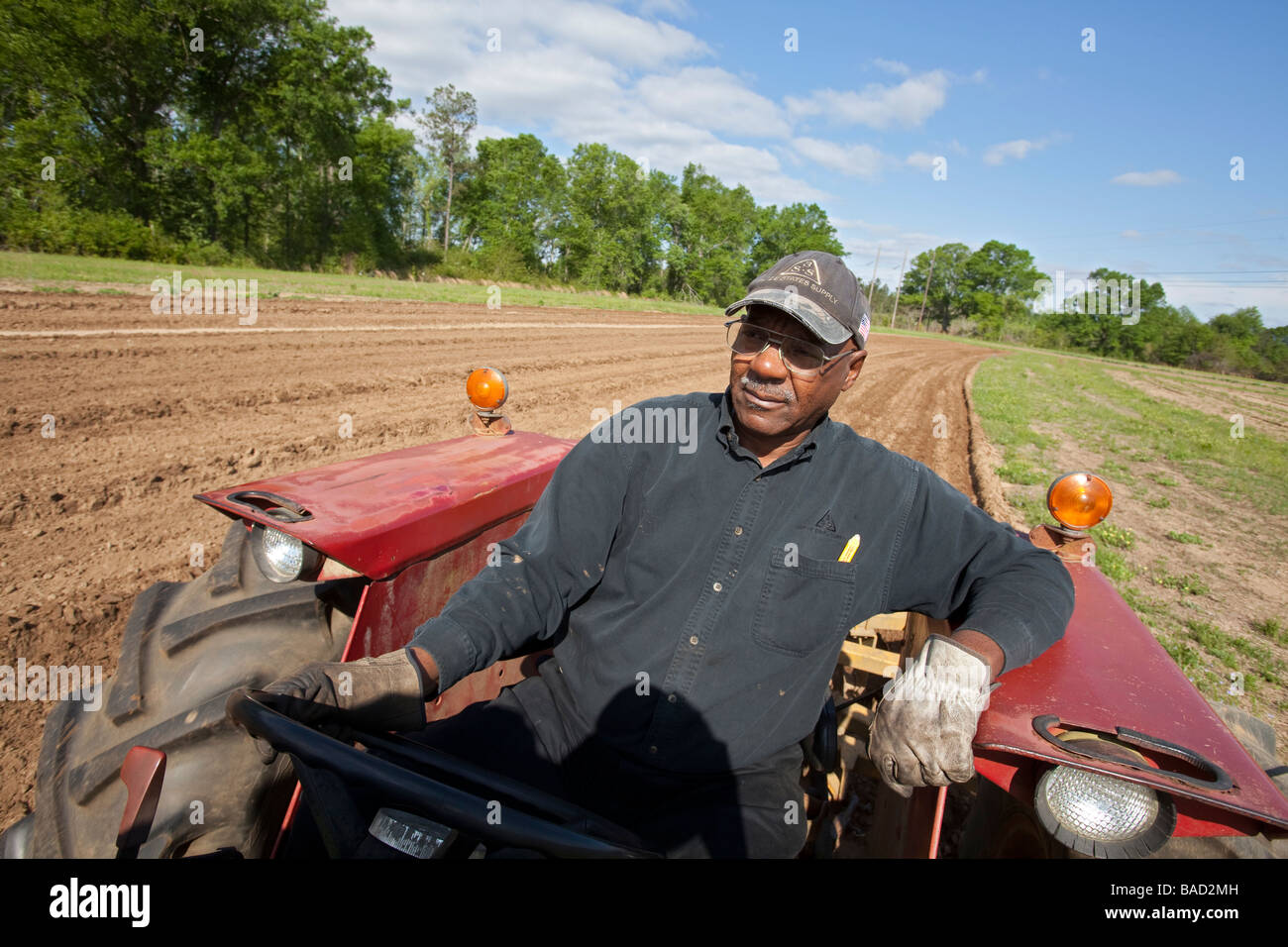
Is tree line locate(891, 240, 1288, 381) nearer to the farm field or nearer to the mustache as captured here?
the farm field

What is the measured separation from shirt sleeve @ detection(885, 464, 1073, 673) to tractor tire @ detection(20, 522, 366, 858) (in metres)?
1.49

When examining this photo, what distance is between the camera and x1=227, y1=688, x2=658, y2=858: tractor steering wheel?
0.95 metres

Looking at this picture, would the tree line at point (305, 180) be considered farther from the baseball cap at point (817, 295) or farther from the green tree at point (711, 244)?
the baseball cap at point (817, 295)

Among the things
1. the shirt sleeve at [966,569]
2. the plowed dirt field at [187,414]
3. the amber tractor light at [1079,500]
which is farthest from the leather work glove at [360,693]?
the plowed dirt field at [187,414]

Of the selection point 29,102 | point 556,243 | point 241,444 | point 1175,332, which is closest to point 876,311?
point 1175,332

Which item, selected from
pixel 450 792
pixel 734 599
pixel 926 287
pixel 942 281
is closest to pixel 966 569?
pixel 734 599

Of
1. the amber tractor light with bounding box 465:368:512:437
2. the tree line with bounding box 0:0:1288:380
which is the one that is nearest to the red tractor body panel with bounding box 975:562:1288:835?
the amber tractor light with bounding box 465:368:512:437

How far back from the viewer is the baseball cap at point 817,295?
5.51 feet

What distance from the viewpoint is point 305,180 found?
31.7 meters

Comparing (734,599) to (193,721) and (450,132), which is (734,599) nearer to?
(193,721)

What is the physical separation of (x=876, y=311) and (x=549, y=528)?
74410 millimetres

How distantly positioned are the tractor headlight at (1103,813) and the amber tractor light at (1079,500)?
0.91m

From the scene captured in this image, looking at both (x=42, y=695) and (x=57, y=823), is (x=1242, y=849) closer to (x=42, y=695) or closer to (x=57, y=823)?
(x=57, y=823)

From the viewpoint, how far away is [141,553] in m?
3.89
